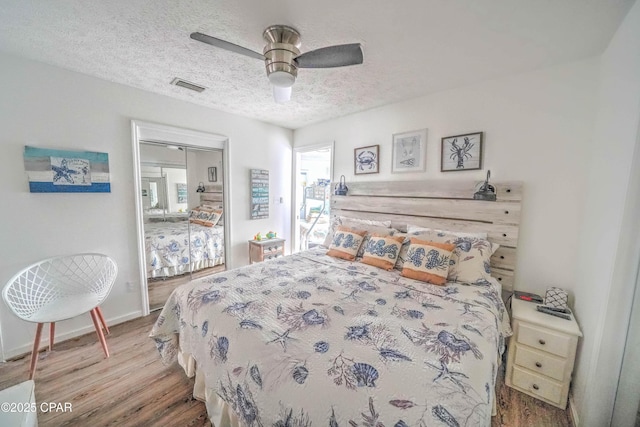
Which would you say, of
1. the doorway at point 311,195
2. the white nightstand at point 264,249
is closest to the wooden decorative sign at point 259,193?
the white nightstand at point 264,249

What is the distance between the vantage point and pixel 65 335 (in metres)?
2.13

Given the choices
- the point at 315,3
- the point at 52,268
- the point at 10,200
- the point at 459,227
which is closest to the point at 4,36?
the point at 10,200

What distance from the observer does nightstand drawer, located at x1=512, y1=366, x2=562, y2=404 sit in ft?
5.03

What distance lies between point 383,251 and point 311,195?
2807 mm

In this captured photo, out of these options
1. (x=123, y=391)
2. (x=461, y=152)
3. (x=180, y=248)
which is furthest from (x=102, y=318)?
(x=461, y=152)

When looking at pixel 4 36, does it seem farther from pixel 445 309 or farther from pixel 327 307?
A: pixel 445 309

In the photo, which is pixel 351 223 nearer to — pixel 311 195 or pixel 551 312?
pixel 551 312

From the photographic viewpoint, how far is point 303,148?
12.3ft

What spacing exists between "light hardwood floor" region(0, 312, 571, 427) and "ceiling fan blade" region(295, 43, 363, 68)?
230 centimetres

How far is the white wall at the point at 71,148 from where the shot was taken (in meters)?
1.86

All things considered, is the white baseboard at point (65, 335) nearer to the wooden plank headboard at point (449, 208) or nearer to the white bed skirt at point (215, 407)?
the white bed skirt at point (215, 407)

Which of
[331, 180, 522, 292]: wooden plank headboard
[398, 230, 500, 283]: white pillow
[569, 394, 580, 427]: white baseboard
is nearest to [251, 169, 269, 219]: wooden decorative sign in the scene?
[331, 180, 522, 292]: wooden plank headboard

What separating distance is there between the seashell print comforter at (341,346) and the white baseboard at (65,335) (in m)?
1.15

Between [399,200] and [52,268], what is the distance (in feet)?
11.1
